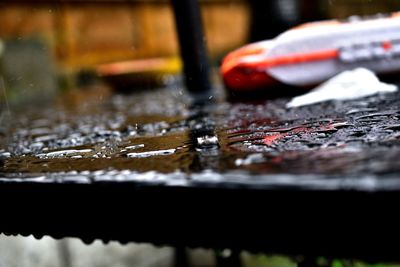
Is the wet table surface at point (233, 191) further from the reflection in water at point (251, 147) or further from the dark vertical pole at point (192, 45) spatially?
the dark vertical pole at point (192, 45)

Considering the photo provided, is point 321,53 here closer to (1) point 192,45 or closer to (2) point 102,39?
(1) point 192,45

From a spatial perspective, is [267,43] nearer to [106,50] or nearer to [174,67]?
[174,67]

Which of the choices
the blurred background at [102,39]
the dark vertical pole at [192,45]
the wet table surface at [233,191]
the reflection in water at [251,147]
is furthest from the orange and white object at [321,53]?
the blurred background at [102,39]

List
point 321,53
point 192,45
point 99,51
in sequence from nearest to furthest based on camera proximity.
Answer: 1. point 321,53
2. point 192,45
3. point 99,51

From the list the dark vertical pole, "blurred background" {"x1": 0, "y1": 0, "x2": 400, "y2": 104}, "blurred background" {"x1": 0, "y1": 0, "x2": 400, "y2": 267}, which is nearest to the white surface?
"blurred background" {"x1": 0, "y1": 0, "x2": 400, "y2": 267}

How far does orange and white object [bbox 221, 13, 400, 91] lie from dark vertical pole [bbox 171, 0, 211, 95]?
2.51 ft

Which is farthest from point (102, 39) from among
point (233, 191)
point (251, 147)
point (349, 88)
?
point (233, 191)

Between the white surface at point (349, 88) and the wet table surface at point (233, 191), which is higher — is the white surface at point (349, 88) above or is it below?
below

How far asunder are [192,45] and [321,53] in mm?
1031

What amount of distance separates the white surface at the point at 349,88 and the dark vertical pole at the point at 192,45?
1088mm

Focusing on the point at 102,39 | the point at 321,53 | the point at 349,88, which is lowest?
the point at 349,88

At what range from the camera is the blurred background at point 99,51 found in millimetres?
2406

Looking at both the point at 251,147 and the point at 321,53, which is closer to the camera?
the point at 251,147

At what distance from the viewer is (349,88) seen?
129 cm
